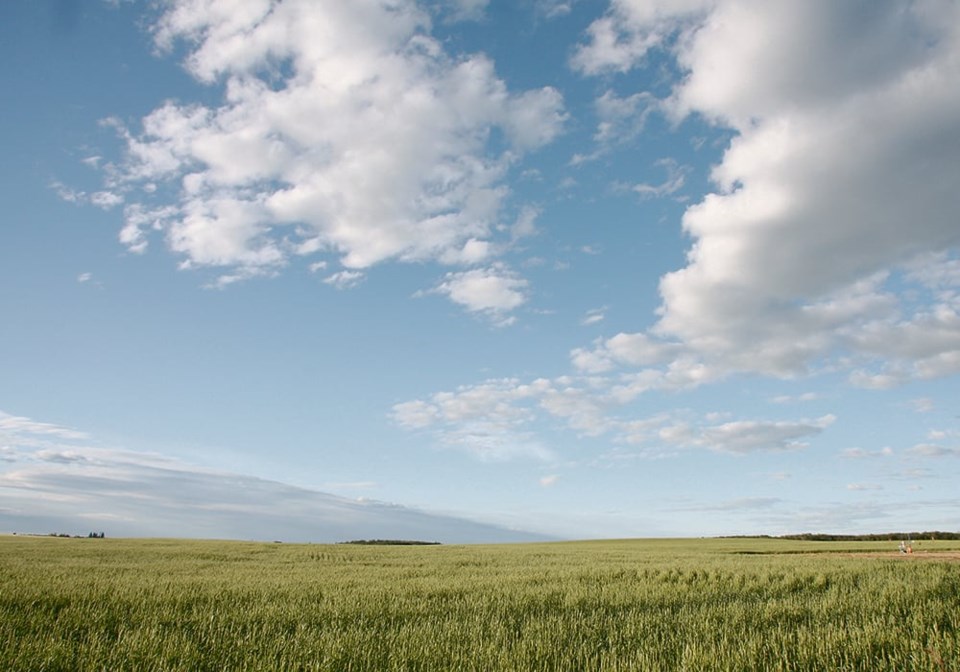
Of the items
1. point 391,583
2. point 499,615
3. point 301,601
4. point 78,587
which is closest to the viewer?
point 499,615

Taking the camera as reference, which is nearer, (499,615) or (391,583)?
(499,615)

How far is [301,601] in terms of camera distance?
37.0 ft

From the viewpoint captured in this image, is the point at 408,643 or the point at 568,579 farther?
the point at 568,579

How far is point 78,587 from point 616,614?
11.1 m

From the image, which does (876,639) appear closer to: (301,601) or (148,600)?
(301,601)

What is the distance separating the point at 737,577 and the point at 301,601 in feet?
38.5

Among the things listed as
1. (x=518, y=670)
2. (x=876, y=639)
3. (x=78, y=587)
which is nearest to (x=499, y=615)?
(x=518, y=670)

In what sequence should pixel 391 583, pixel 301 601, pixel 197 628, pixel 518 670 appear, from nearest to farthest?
pixel 518 670 → pixel 197 628 → pixel 301 601 → pixel 391 583

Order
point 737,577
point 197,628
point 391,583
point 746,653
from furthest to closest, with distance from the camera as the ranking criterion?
point 737,577, point 391,583, point 197,628, point 746,653

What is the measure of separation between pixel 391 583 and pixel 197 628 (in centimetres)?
728

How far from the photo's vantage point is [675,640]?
7.87m

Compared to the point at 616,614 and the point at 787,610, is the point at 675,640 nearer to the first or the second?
the point at 616,614

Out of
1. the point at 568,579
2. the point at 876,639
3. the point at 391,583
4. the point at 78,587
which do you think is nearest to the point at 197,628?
the point at 78,587

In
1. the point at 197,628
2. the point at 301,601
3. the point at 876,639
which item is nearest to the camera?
the point at 876,639
